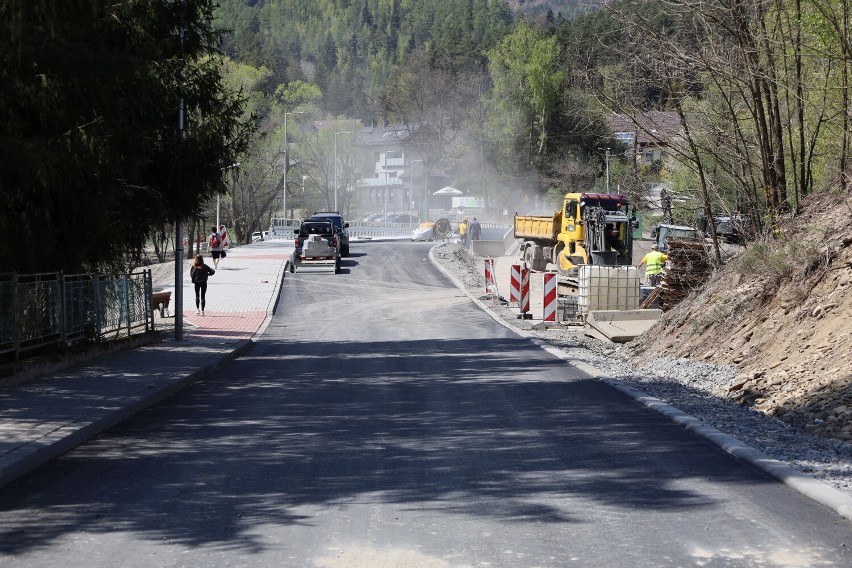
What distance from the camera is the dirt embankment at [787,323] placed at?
485 inches

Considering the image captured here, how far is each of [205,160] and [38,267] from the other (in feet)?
14.6

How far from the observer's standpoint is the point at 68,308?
1845 centimetres

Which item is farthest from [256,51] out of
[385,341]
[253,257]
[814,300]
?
[814,300]

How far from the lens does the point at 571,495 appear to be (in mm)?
7883

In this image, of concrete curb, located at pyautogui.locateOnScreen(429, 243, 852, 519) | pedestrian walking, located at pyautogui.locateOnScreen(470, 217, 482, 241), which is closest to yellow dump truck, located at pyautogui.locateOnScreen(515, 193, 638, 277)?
pedestrian walking, located at pyautogui.locateOnScreen(470, 217, 482, 241)

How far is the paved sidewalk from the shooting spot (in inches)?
392

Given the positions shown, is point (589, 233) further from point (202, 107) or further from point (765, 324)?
point (765, 324)

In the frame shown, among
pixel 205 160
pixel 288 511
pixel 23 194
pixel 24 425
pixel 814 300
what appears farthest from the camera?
pixel 205 160

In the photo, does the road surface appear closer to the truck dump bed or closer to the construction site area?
the construction site area

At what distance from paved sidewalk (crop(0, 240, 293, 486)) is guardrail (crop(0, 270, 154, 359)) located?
669 mm

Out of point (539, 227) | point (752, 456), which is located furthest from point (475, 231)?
point (752, 456)

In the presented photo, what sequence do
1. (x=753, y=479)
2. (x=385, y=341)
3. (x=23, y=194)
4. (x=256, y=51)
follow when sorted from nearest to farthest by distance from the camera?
(x=753, y=479), (x=23, y=194), (x=385, y=341), (x=256, y=51)

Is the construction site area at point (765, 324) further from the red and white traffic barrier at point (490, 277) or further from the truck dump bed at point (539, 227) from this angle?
the truck dump bed at point (539, 227)

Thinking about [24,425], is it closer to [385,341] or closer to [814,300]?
[814,300]
